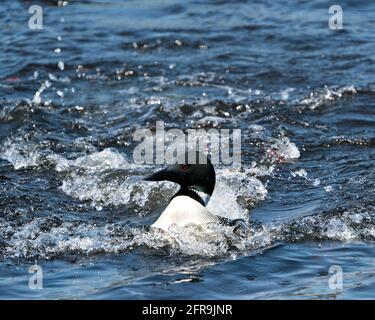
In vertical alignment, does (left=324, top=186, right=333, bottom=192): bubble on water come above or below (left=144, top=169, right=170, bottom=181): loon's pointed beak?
below

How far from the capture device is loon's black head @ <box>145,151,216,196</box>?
26.9ft

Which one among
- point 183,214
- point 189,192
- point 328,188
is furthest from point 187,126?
point 183,214

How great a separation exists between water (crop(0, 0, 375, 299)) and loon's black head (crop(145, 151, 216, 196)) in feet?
1.45

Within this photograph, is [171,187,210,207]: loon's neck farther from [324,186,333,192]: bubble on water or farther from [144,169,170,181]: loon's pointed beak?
[324,186,333,192]: bubble on water

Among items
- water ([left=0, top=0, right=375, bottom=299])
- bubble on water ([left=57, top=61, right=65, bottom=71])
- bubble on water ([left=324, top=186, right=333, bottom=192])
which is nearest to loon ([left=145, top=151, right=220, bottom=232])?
water ([left=0, top=0, right=375, bottom=299])

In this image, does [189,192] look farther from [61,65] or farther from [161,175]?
[61,65]

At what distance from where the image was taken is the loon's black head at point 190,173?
8.19 metres

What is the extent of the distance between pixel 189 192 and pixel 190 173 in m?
0.16

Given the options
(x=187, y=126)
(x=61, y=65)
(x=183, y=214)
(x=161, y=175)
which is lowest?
(x=183, y=214)

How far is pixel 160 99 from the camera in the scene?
1184cm

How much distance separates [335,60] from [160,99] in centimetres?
263

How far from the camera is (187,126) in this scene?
11172 mm

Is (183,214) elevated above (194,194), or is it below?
below

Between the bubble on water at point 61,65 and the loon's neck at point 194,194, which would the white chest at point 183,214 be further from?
the bubble on water at point 61,65
